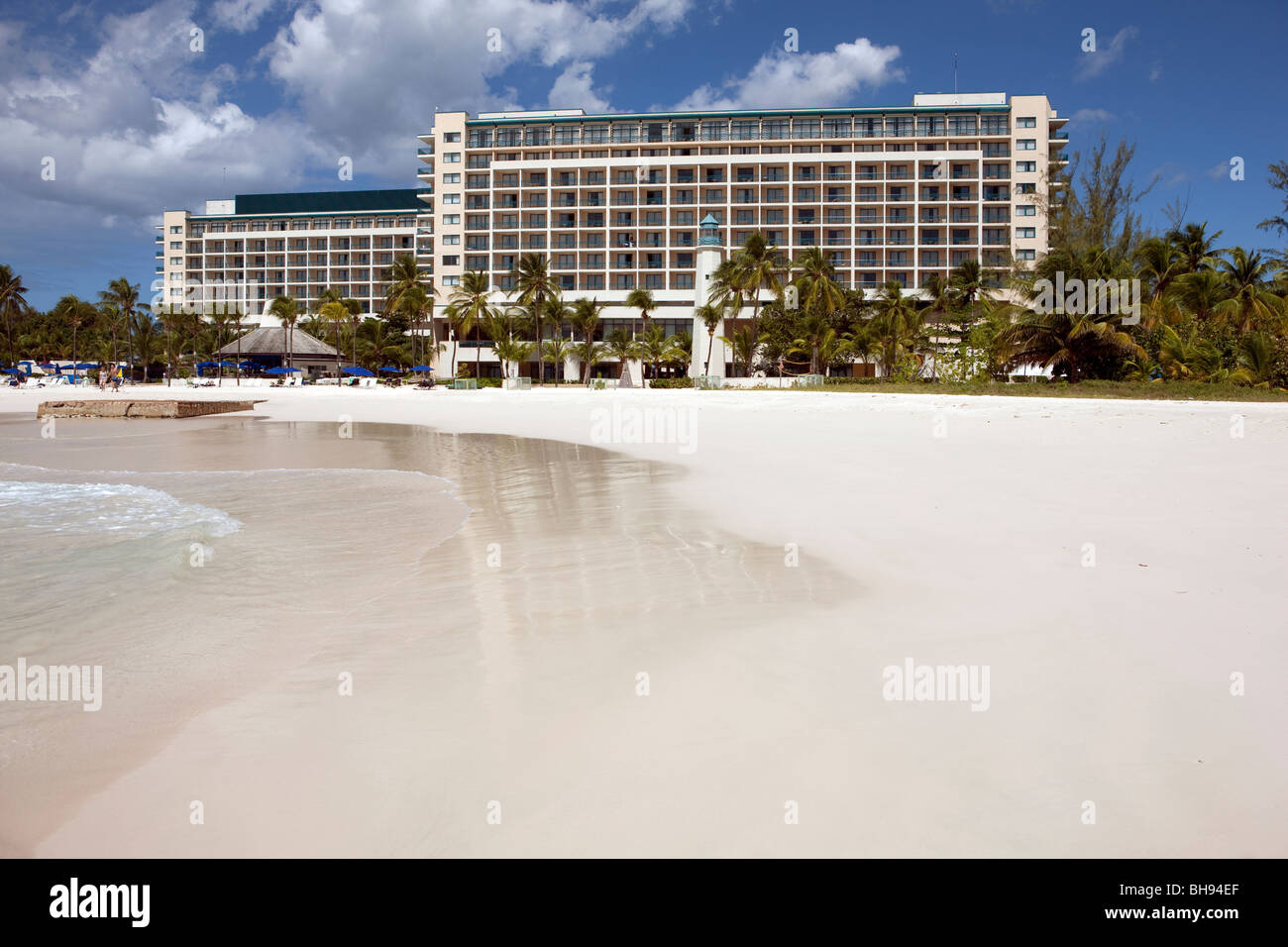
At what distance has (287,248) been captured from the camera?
125 meters

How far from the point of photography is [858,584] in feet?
19.1

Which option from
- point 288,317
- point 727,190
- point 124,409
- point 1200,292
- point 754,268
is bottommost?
point 124,409

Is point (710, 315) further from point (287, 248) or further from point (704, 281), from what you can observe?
point (287, 248)

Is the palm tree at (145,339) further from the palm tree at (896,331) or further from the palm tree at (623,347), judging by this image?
the palm tree at (896,331)

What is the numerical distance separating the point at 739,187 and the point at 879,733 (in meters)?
86.6

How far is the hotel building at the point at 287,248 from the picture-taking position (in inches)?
4870

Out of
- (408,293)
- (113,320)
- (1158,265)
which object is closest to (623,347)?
Answer: (408,293)

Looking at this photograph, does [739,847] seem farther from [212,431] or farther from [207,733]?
[212,431]

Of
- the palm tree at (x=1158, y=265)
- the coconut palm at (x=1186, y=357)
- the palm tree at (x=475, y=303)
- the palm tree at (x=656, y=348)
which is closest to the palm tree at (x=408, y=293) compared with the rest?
the palm tree at (x=475, y=303)

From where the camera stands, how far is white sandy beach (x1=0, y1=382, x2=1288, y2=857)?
2.79 meters

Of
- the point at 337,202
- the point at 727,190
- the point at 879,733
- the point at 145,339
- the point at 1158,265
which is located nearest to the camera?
the point at 879,733

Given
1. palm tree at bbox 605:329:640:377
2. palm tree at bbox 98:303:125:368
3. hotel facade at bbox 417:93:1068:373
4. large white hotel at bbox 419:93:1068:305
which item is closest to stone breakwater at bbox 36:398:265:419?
palm tree at bbox 605:329:640:377

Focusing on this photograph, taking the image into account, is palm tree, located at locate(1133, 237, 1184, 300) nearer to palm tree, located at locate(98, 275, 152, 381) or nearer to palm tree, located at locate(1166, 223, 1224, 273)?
palm tree, located at locate(1166, 223, 1224, 273)

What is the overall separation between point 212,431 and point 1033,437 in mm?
21503
